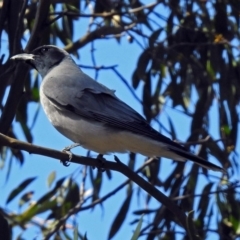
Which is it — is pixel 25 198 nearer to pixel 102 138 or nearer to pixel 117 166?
pixel 102 138

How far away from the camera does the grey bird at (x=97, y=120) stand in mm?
3500

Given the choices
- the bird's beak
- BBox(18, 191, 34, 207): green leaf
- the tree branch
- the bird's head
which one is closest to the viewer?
the tree branch

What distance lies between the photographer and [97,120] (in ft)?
12.0

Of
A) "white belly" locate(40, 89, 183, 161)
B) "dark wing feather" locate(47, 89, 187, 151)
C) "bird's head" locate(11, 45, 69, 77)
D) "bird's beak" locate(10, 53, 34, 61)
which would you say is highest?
"bird's head" locate(11, 45, 69, 77)

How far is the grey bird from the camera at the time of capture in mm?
3500

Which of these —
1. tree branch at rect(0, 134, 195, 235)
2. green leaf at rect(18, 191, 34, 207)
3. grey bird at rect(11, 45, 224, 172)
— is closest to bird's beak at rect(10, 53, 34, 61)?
grey bird at rect(11, 45, 224, 172)

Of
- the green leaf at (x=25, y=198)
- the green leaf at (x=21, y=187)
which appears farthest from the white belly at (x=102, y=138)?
the green leaf at (x=25, y=198)

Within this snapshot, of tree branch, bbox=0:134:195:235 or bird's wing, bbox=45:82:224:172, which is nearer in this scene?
tree branch, bbox=0:134:195:235

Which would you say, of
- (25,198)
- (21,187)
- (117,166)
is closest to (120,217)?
(21,187)

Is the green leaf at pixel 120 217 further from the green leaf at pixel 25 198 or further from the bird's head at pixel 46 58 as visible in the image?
the bird's head at pixel 46 58

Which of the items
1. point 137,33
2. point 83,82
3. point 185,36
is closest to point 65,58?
point 83,82

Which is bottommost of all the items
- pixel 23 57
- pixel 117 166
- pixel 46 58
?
pixel 117 166

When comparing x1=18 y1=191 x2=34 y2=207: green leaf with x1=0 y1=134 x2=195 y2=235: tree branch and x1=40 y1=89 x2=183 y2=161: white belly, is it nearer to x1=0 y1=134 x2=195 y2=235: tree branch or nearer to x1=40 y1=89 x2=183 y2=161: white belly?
x1=40 y1=89 x2=183 y2=161: white belly

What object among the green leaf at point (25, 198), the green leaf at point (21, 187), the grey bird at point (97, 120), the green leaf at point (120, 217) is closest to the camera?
the grey bird at point (97, 120)
